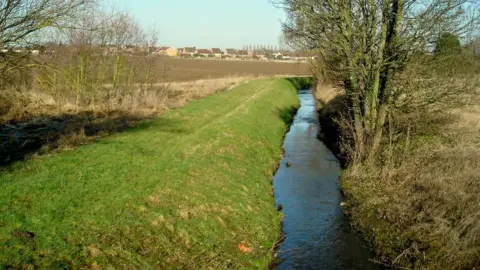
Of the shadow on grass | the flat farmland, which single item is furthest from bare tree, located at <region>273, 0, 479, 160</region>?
the flat farmland

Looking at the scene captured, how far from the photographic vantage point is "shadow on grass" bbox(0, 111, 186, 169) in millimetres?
15315

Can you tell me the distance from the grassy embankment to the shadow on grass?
9.69 meters

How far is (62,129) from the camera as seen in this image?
19922 mm

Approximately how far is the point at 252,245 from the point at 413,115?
11095mm

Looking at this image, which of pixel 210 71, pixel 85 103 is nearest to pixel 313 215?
pixel 85 103

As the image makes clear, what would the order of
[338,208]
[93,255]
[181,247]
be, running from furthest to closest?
[338,208]
[181,247]
[93,255]

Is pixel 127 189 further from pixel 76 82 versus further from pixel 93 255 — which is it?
pixel 76 82

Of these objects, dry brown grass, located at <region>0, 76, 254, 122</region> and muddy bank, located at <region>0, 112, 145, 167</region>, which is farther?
dry brown grass, located at <region>0, 76, 254, 122</region>

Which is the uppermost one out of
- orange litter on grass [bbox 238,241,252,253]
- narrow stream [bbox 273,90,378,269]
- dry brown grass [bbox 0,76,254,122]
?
dry brown grass [bbox 0,76,254,122]

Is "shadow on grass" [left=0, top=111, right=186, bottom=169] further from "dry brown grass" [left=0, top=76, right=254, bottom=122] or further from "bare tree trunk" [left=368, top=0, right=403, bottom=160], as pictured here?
"bare tree trunk" [left=368, top=0, right=403, bottom=160]

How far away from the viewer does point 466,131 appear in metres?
17.3

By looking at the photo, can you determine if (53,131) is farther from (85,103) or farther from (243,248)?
(243,248)

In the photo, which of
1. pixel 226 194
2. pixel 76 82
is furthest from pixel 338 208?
pixel 76 82

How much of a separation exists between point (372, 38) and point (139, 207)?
12.5m
